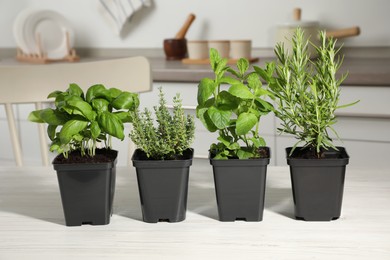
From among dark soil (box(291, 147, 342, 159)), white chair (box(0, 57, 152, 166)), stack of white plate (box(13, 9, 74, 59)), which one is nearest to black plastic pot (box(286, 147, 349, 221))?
dark soil (box(291, 147, 342, 159))

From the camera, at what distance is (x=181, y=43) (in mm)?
3135

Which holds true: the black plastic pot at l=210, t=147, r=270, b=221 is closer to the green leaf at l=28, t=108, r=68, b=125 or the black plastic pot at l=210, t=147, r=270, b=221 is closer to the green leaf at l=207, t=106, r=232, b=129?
the green leaf at l=207, t=106, r=232, b=129

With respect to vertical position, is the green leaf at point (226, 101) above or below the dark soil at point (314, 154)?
above

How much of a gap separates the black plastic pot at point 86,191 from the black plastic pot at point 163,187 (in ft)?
0.15

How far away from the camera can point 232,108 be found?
906mm

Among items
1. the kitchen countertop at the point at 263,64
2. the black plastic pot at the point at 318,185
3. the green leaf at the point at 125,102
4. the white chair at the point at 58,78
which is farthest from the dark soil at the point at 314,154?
the kitchen countertop at the point at 263,64

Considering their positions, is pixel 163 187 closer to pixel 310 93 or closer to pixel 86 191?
pixel 86 191

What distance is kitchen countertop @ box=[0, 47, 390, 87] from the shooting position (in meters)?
2.33

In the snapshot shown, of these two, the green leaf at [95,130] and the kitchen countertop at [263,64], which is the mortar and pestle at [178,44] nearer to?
the kitchen countertop at [263,64]

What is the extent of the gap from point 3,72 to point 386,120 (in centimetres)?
137

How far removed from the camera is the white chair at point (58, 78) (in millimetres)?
1633

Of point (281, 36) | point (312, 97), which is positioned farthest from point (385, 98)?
point (312, 97)

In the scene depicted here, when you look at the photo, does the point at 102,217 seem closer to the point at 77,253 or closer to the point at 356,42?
the point at 77,253

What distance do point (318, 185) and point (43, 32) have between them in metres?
2.83
